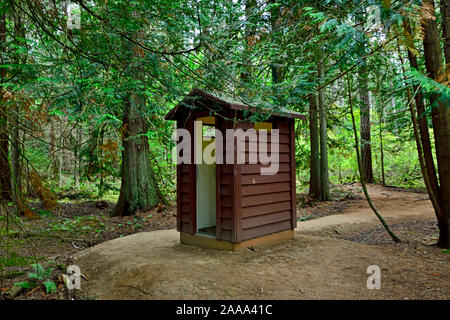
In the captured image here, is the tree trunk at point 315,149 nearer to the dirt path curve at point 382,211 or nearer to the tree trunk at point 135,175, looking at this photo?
the dirt path curve at point 382,211

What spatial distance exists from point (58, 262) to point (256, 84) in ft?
14.8

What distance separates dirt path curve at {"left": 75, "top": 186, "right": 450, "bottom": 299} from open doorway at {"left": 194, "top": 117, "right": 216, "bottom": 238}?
2.31ft

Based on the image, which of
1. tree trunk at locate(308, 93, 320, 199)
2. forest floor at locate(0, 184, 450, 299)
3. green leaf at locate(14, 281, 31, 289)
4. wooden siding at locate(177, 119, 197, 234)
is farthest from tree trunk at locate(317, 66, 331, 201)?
green leaf at locate(14, 281, 31, 289)

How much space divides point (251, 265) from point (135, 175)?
6.04m

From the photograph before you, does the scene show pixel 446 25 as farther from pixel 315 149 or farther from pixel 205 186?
pixel 315 149

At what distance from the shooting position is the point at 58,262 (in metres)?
5.01

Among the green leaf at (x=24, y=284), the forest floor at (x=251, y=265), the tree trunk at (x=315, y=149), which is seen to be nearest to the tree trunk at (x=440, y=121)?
the forest floor at (x=251, y=265)

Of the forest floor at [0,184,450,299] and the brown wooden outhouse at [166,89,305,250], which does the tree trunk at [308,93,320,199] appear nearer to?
the forest floor at [0,184,450,299]

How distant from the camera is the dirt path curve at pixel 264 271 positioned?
3631mm

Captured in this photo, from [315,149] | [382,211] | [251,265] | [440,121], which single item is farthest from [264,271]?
[315,149]

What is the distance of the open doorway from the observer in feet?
19.6

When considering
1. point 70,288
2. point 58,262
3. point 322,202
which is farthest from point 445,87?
point 322,202

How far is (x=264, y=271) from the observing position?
427cm
